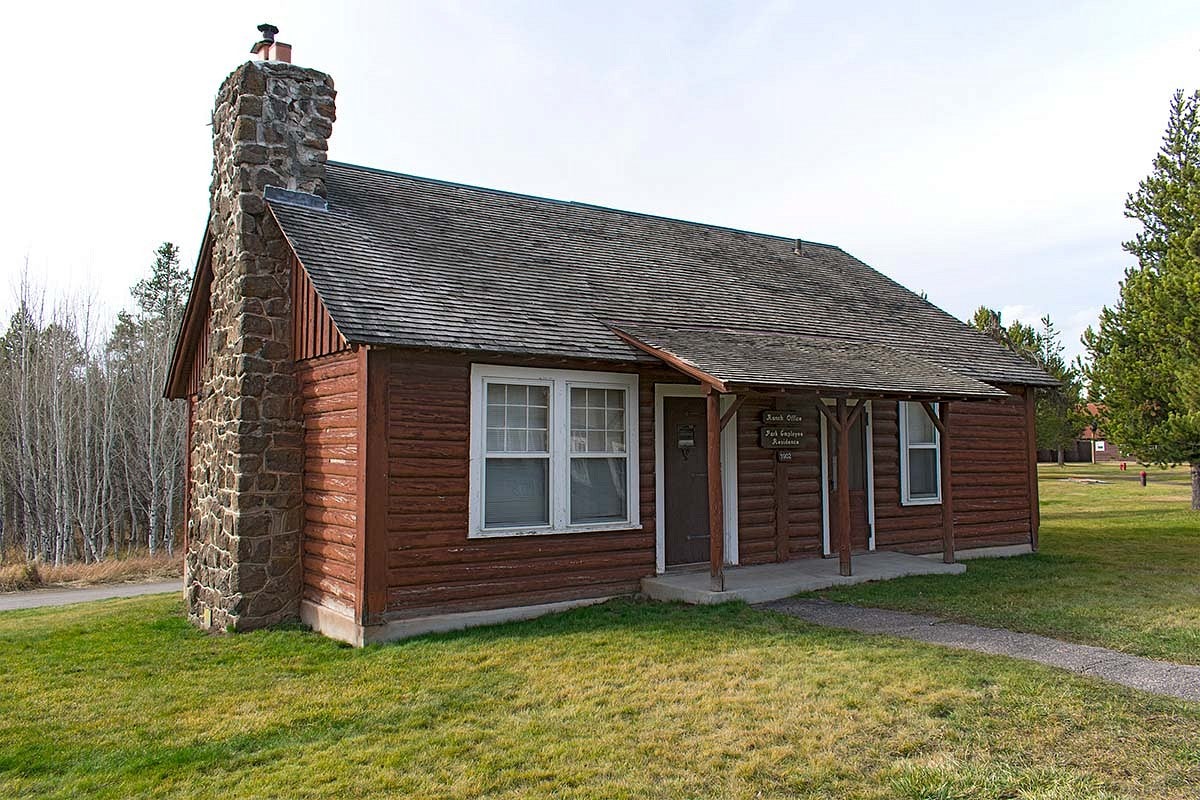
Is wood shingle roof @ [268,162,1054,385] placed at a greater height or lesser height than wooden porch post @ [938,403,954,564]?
greater

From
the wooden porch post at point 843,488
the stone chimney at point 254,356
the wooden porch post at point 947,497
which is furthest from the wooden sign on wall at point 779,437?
the stone chimney at point 254,356

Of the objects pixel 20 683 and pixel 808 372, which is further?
pixel 808 372

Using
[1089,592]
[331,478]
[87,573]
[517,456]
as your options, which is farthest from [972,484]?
[87,573]

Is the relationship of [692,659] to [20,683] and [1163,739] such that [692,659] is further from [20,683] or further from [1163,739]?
→ [20,683]

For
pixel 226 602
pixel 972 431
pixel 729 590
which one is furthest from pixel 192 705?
pixel 972 431

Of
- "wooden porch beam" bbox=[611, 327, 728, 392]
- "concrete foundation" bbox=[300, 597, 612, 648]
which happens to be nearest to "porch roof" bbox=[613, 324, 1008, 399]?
"wooden porch beam" bbox=[611, 327, 728, 392]

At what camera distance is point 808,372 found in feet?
31.8

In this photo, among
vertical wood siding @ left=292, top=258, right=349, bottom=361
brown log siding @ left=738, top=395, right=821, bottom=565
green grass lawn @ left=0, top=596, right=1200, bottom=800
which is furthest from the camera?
brown log siding @ left=738, top=395, right=821, bottom=565

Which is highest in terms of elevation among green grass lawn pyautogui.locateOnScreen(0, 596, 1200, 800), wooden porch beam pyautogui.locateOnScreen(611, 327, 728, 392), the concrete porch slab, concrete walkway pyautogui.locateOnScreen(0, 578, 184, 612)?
wooden porch beam pyautogui.locateOnScreen(611, 327, 728, 392)

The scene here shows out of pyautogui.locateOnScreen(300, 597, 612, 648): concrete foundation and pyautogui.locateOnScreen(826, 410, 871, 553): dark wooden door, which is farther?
pyautogui.locateOnScreen(826, 410, 871, 553): dark wooden door

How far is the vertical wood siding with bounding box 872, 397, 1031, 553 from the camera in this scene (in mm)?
12148

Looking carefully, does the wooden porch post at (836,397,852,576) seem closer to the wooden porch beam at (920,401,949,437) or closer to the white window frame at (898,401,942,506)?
the wooden porch beam at (920,401,949,437)

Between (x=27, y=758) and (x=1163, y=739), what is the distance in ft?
22.2

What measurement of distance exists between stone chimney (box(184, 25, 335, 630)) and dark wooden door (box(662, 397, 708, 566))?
4.30 meters
